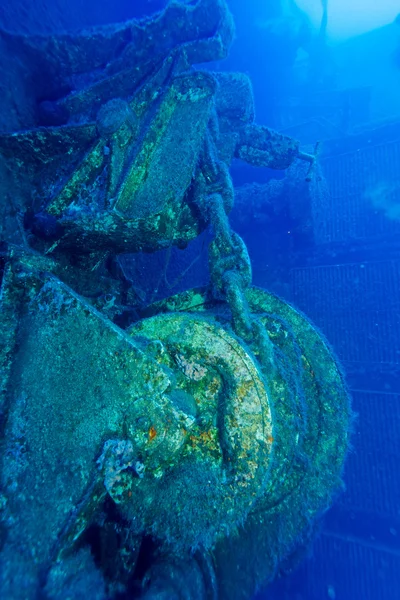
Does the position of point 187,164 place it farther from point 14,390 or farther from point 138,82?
point 14,390

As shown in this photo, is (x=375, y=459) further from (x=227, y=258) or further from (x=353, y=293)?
(x=227, y=258)

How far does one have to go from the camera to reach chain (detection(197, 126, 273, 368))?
8.90 ft

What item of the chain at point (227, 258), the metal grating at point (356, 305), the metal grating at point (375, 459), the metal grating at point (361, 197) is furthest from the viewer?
the metal grating at point (361, 197)

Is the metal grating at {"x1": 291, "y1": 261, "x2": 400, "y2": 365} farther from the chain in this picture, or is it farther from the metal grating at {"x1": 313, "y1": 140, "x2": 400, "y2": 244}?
the chain

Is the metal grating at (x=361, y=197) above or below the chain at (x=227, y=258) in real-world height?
above

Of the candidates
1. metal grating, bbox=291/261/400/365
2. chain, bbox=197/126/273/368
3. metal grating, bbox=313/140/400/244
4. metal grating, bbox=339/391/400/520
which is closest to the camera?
chain, bbox=197/126/273/368

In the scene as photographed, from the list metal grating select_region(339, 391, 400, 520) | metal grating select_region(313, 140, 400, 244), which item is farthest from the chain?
metal grating select_region(339, 391, 400, 520)

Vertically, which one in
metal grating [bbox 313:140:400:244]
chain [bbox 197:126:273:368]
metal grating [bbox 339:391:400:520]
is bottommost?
metal grating [bbox 339:391:400:520]

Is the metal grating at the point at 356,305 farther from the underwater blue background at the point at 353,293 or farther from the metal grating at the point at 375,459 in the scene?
the metal grating at the point at 375,459

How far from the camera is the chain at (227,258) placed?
8.90ft

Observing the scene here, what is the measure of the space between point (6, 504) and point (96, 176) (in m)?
2.76

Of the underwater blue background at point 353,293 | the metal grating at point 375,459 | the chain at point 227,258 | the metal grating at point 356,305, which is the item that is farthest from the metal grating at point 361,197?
the chain at point 227,258

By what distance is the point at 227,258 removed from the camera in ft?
10.1

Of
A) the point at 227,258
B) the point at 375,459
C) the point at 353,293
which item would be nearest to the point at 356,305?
the point at 353,293
